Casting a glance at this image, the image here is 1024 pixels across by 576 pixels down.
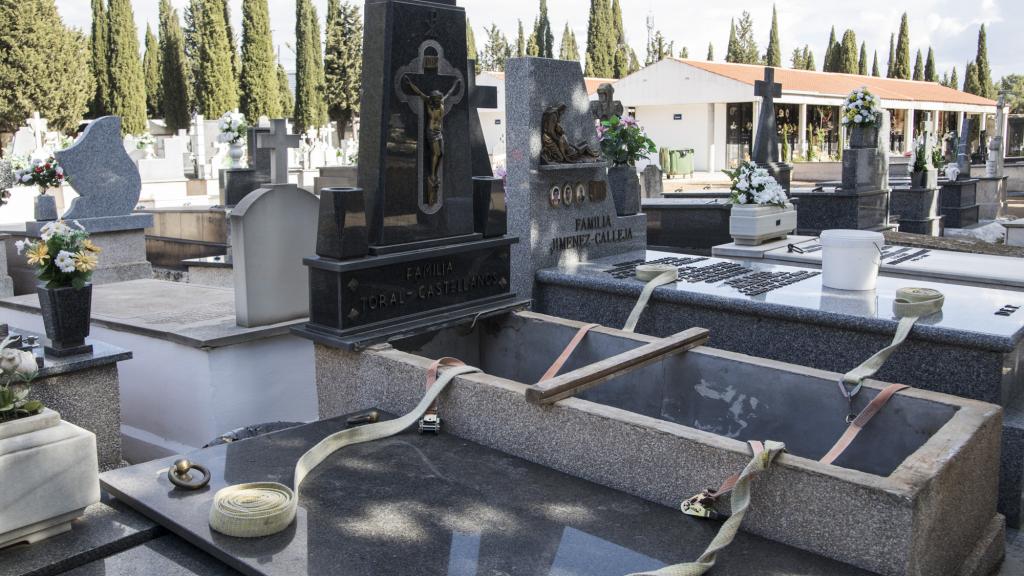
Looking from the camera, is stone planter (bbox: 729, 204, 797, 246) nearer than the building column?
Yes

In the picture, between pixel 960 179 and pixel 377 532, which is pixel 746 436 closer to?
pixel 377 532

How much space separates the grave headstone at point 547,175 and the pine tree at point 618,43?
43042 mm

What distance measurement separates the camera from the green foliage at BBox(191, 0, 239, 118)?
38.2 meters

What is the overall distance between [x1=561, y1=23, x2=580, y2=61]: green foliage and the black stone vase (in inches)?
2283

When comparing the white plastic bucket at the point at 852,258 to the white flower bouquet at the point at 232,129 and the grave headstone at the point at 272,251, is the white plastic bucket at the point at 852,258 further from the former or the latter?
the white flower bouquet at the point at 232,129

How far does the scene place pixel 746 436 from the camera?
163 inches

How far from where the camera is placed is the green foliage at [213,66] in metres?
38.2

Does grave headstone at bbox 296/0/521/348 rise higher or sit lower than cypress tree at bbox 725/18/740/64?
lower

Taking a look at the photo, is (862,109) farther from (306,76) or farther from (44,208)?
(306,76)

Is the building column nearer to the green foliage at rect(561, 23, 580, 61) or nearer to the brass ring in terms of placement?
the green foliage at rect(561, 23, 580, 61)

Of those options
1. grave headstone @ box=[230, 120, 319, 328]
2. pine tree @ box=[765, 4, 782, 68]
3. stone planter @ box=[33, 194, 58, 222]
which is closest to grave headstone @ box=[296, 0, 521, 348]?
grave headstone @ box=[230, 120, 319, 328]

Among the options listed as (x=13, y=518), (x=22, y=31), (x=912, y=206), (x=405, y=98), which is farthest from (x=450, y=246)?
(x=22, y=31)

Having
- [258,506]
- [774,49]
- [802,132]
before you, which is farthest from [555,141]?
[774,49]

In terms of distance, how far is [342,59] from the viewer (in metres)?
43.9
